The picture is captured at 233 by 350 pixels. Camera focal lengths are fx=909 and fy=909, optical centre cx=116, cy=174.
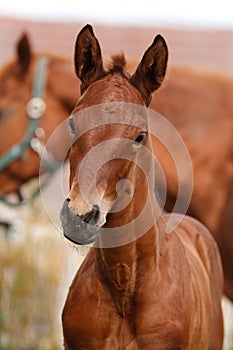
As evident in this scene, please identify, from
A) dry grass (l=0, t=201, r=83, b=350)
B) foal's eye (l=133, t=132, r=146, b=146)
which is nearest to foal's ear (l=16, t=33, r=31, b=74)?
dry grass (l=0, t=201, r=83, b=350)

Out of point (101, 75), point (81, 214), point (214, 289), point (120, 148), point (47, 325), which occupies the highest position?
point (101, 75)

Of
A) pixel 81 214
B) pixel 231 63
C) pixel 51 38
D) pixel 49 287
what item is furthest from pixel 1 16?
pixel 81 214

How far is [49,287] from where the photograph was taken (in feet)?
19.8

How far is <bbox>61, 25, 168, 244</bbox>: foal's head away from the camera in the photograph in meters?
2.70

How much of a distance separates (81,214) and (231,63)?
905 cm

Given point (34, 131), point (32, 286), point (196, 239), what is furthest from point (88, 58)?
point (32, 286)

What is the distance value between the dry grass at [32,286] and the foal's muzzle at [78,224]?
325cm

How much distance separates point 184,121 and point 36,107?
34.7 inches

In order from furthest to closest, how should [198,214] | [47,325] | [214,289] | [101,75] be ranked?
[47,325] → [198,214] → [214,289] → [101,75]

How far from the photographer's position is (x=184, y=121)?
504cm

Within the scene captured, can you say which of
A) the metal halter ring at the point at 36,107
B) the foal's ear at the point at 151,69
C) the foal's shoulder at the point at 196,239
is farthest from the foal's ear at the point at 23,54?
the foal's ear at the point at 151,69

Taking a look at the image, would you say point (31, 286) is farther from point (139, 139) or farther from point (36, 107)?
point (139, 139)

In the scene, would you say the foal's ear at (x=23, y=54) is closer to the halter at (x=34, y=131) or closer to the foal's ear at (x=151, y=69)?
the halter at (x=34, y=131)

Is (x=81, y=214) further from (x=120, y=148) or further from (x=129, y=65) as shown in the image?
(x=129, y=65)
